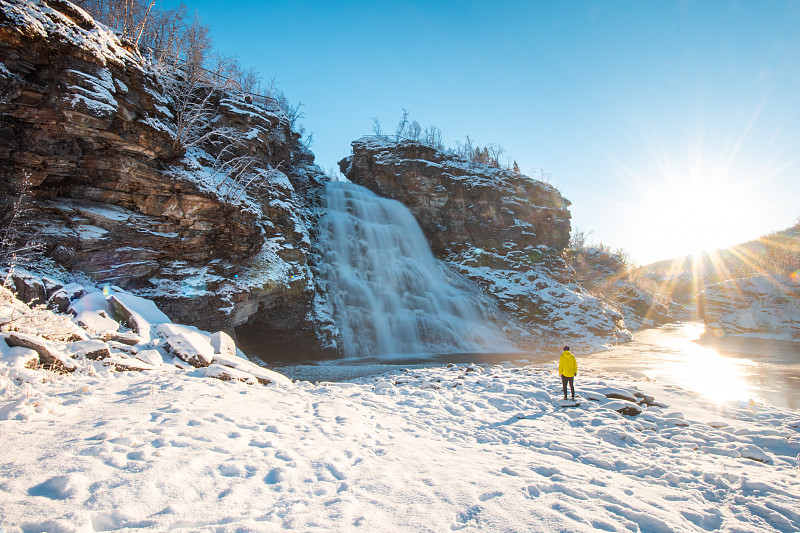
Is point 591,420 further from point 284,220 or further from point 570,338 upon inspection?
point 570,338

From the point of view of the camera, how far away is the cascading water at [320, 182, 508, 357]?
872 inches

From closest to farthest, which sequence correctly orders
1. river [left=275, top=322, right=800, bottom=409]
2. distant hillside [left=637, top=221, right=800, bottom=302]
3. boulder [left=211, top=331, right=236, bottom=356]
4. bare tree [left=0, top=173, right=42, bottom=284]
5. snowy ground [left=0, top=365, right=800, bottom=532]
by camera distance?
snowy ground [left=0, top=365, right=800, bottom=532] < boulder [left=211, top=331, right=236, bottom=356] < bare tree [left=0, top=173, right=42, bottom=284] < river [left=275, top=322, right=800, bottom=409] < distant hillside [left=637, top=221, right=800, bottom=302]

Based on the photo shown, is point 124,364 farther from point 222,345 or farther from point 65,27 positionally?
point 65,27

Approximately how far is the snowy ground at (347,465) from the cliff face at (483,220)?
1011 inches

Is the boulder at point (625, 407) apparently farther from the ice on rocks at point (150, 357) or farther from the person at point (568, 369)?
the ice on rocks at point (150, 357)

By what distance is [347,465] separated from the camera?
3885mm

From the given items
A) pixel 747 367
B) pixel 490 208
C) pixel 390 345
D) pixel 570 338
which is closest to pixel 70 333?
pixel 390 345

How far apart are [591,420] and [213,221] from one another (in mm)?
16153

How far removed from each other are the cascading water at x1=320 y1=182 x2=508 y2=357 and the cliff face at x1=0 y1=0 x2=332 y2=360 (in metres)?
4.47

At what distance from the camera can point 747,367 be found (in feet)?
55.2

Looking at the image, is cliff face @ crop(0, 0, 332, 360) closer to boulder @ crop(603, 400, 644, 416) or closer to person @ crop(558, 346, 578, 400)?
person @ crop(558, 346, 578, 400)

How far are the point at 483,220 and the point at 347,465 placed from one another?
3484 centimetres

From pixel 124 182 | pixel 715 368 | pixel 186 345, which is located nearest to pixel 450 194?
pixel 715 368

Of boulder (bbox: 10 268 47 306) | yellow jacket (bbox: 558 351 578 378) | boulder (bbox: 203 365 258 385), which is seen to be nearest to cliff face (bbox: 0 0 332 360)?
boulder (bbox: 10 268 47 306)
